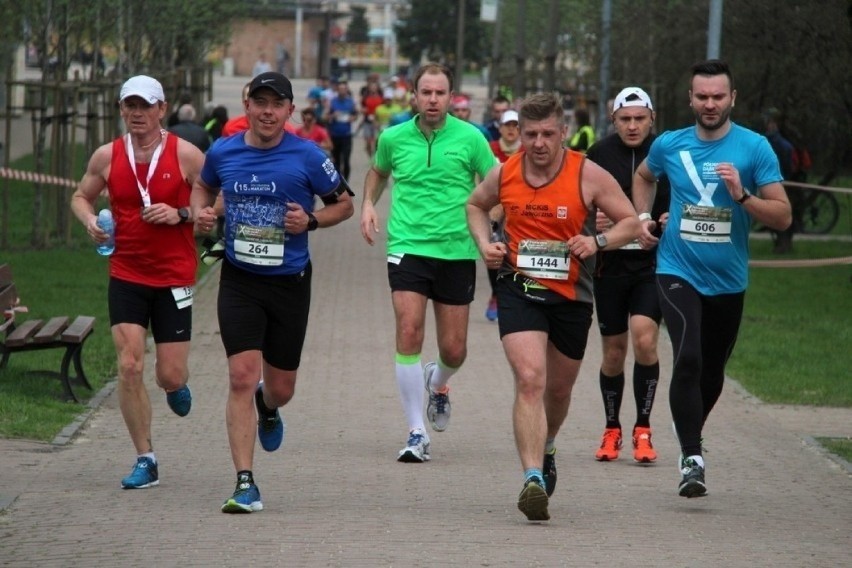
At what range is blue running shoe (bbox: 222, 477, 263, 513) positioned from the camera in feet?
26.1

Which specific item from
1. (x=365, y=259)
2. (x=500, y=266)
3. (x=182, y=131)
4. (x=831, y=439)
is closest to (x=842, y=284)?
(x=365, y=259)

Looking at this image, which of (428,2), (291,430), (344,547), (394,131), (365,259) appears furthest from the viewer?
(428,2)

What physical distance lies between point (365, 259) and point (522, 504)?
15.9 metres

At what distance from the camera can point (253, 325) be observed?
26.9 ft

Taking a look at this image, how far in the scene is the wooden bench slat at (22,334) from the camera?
38.1 feet

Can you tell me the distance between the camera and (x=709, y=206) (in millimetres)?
8258

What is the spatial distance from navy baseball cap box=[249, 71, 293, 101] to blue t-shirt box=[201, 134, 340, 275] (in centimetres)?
24

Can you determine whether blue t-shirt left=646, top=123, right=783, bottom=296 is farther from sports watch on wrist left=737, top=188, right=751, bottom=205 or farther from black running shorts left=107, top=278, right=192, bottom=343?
black running shorts left=107, top=278, right=192, bottom=343

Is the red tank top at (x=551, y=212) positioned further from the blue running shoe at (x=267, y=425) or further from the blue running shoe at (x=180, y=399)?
the blue running shoe at (x=180, y=399)

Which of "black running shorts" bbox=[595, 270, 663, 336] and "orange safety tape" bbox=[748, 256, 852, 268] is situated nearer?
"black running shorts" bbox=[595, 270, 663, 336]

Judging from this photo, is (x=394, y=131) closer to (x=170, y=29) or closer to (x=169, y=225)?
(x=169, y=225)

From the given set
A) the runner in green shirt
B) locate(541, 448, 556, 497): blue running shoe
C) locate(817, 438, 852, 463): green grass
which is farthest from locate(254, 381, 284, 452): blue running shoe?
locate(817, 438, 852, 463): green grass

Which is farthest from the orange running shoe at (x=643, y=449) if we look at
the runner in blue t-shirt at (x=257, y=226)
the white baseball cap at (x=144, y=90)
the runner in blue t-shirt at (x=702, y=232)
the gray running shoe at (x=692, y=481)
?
the white baseball cap at (x=144, y=90)

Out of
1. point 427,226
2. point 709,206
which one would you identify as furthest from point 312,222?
point 709,206
